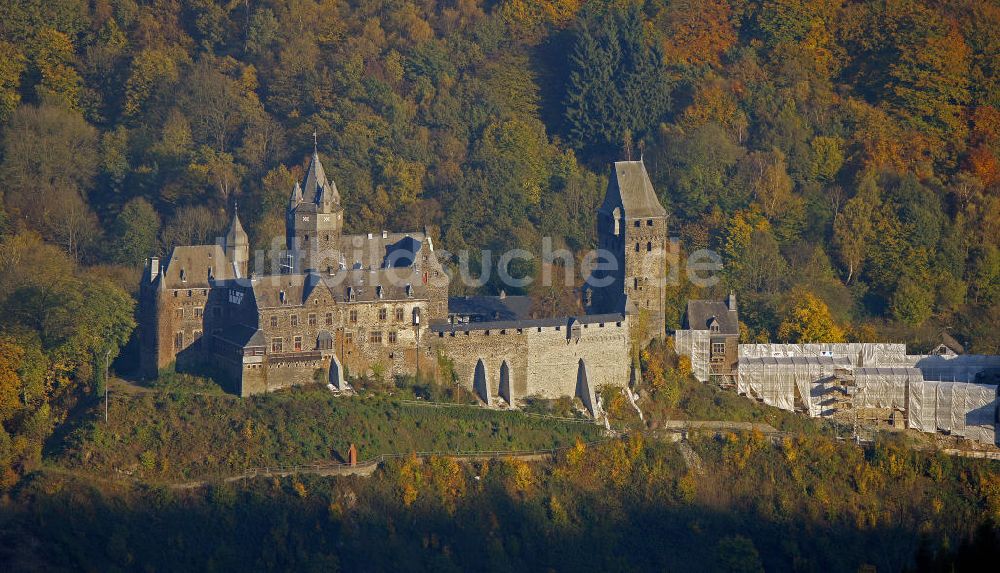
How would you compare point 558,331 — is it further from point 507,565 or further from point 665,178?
point 665,178

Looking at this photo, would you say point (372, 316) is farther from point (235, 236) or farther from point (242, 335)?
point (235, 236)

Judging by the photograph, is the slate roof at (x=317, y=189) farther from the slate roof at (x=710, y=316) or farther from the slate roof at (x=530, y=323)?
the slate roof at (x=710, y=316)

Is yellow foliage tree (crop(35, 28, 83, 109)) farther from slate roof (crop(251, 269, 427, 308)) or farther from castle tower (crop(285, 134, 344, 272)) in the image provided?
slate roof (crop(251, 269, 427, 308))

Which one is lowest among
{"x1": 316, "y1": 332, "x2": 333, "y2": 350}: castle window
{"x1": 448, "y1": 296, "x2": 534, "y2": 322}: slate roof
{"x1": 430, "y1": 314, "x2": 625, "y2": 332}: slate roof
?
{"x1": 316, "y1": 332, "x2": 333, "y2": 350}: castle window

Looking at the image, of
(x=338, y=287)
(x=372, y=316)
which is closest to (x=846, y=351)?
(x=372, y=316)

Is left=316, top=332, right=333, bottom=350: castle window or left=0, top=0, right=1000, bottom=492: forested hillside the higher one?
left=0, top=0, right=1000, bottom=492: forested hillside

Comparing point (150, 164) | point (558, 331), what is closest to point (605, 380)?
point (558, 331)

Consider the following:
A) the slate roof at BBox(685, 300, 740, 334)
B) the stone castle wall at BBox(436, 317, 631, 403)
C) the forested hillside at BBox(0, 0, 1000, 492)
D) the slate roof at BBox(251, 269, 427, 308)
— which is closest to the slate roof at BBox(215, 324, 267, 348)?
the slate roof at BBox(251, 269, 427, 308)

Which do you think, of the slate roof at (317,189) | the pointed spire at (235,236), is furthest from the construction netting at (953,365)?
the pointed spire at (235,236)
